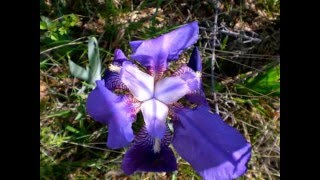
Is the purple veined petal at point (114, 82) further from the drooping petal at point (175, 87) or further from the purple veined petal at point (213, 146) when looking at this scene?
the purple veined petal at point (213, 146)

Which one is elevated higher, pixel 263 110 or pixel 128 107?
pixel 128 107

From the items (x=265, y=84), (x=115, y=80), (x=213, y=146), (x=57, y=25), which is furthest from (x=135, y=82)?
(x=265, y=84)

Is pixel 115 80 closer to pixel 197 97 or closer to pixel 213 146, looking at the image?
pixel 197 97

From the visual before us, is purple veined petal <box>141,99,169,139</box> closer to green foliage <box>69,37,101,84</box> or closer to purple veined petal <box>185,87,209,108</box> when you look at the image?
purple veined petal <box>185,87,209,108</box>

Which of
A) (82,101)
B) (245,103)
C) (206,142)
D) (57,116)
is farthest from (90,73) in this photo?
(245,103)

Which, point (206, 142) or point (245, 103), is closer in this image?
point (206, 142)
